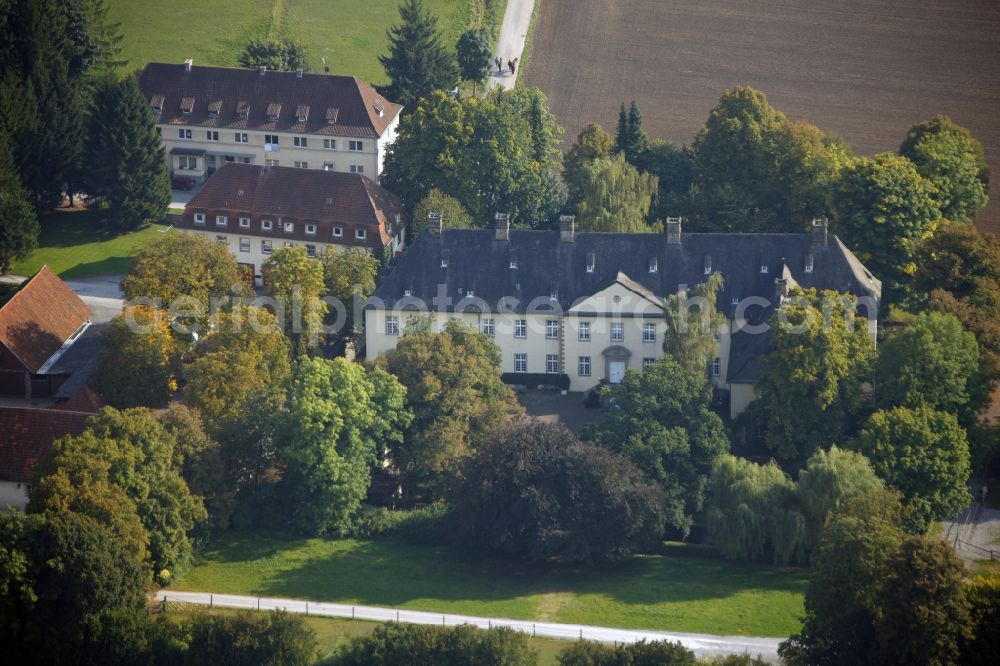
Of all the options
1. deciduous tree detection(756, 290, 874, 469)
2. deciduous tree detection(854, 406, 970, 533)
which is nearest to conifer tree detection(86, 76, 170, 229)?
deciduous tree detection(756, 290, 874, 469)

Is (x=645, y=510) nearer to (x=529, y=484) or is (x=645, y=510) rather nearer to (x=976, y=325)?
(x=529, y=484)

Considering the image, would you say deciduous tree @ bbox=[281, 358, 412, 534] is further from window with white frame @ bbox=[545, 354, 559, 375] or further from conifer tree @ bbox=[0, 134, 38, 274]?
conifer tree @ bbox=[0, 134, 38, 274]

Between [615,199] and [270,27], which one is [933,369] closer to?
[615,199]

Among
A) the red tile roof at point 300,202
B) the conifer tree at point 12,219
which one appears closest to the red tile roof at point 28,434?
the conifer tree at point 12,219

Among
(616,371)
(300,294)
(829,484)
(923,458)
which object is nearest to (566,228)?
(616,371)

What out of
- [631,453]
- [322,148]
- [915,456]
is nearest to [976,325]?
[915,456]

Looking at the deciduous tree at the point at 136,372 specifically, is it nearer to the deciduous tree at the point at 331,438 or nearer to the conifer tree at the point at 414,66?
the deciduous tree at the point at 331,438
